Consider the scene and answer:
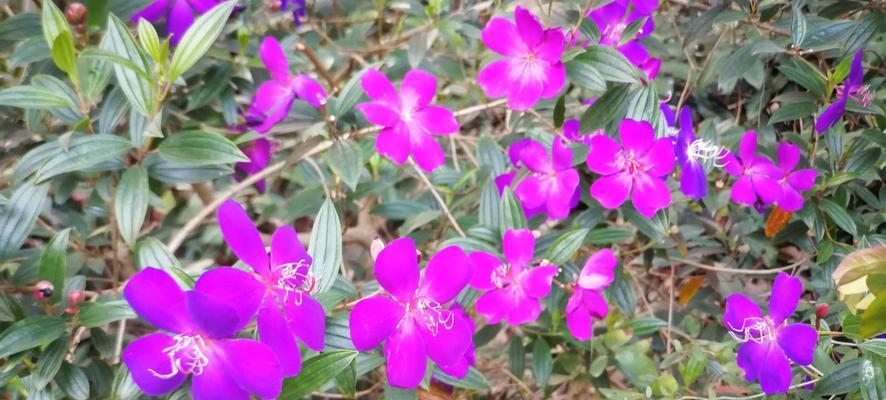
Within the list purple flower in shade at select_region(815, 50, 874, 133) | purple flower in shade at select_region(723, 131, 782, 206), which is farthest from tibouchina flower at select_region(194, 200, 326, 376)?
purple flower in shade at select_region(815, 50, 874, 133)

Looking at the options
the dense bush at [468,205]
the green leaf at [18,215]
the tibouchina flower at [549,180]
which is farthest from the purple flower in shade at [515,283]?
the green leaf at [18,215]

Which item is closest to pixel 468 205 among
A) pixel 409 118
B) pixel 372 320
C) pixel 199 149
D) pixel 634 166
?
pixel 409 118

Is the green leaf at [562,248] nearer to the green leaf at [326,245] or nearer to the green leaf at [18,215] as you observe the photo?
the green leaf at [326,245]

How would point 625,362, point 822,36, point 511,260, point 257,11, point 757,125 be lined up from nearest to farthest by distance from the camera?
point 511,260 → point 822,36 → point 625,362 → point 757,125 → point 257,11

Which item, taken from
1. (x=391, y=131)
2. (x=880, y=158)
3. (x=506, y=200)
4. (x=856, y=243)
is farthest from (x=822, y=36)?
(x=391, y=131)

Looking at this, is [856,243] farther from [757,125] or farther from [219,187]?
[219,187]

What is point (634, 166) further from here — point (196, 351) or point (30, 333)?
point (30, 333)
